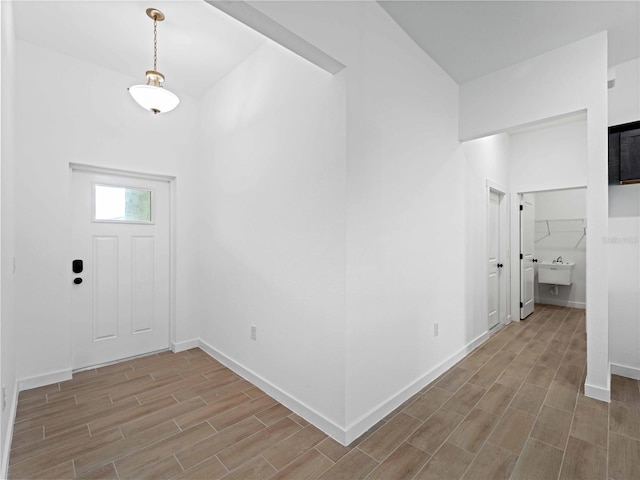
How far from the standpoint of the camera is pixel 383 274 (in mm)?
2291

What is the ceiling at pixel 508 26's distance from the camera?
7.22 feet

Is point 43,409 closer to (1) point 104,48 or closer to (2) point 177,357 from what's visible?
(2) point 177,357

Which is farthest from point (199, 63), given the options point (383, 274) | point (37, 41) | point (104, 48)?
point (383, 274)

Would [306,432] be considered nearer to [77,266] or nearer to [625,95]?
[77,266]

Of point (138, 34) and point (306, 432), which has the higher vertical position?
point (138, 34)

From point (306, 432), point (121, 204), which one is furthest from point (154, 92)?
point (306, 432)

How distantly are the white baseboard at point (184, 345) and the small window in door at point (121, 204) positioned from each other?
148 centimetres

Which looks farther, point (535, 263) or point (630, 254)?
point (535, 263)

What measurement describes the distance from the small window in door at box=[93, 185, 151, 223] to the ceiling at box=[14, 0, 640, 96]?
1.25 m

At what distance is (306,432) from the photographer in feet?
6.79

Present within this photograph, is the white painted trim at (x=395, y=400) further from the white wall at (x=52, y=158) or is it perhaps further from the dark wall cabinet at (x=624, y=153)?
the white wall at (x=52, y=158)

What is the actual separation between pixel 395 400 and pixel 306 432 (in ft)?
2.45

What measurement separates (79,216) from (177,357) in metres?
1.79

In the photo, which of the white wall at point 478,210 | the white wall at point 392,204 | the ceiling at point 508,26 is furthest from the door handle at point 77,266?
the white wall at point 478,210
